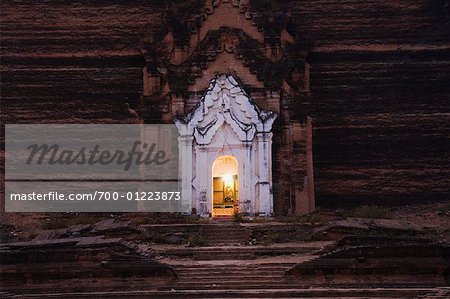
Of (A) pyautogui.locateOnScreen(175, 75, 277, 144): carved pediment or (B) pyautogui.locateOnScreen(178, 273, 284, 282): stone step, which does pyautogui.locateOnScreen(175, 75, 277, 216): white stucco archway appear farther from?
(B) pyautogui.locateOnScreen(178, 273, 284, 282): stone step

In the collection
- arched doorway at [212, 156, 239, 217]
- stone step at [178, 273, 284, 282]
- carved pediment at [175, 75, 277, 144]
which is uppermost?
carved pediment at [175, 75, 277, 144]

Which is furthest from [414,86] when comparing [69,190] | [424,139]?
[69,190]

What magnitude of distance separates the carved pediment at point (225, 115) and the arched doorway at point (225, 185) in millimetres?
2414

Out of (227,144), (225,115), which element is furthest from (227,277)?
(225,115)

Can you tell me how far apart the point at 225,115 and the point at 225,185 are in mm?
3738

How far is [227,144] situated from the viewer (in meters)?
20.3

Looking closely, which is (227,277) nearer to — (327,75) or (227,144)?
(227,144)

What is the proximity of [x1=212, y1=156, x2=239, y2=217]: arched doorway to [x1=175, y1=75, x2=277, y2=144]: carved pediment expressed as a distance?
7.92ft

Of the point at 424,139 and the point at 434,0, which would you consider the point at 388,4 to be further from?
the point at 424,139

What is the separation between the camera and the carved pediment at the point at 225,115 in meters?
20.2

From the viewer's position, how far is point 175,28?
72.9 feet

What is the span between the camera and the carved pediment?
66.3ft

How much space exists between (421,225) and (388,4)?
9.85m

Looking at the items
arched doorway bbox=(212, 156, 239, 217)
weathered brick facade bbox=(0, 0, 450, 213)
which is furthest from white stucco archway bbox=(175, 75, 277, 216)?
arched doorway bbox=(212, 156, 239, 217)
